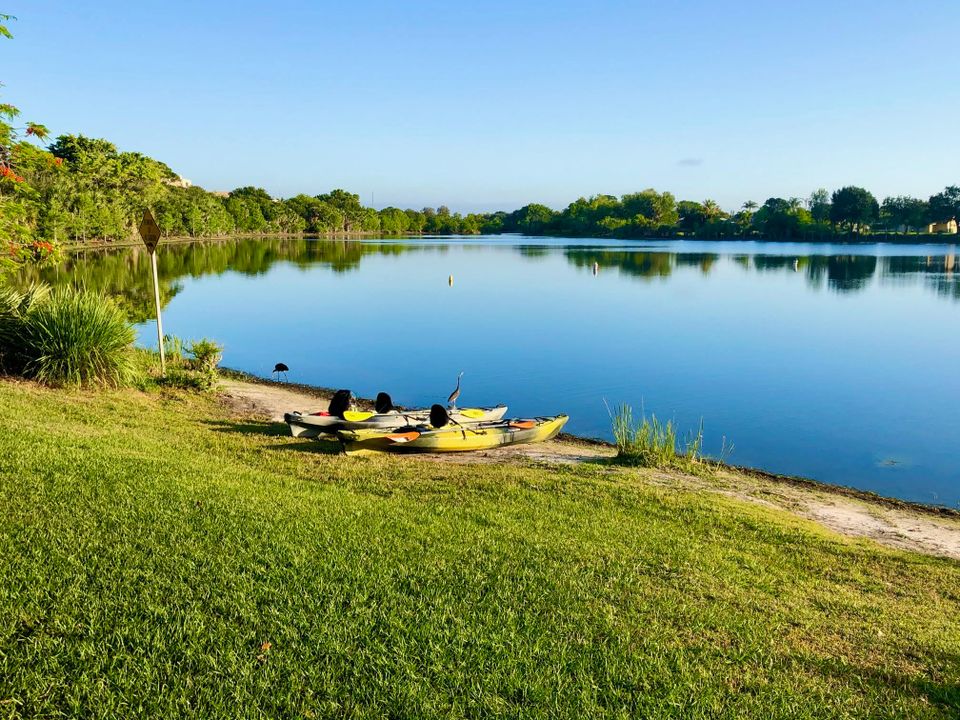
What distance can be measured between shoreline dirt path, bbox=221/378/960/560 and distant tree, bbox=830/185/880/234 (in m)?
143

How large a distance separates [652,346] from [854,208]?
420 ft

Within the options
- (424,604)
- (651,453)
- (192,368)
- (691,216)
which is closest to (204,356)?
(192,368)

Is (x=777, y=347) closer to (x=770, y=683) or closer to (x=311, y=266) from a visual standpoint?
(x=770, y=683)

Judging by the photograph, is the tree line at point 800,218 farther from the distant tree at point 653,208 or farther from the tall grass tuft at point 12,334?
the tall grass tuft at point 12,334

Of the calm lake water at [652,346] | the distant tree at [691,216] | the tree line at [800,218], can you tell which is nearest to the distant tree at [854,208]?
the tree line at [800,218]

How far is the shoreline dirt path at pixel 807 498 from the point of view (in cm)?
1005

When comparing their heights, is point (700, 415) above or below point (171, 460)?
below

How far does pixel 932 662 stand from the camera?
204 inches

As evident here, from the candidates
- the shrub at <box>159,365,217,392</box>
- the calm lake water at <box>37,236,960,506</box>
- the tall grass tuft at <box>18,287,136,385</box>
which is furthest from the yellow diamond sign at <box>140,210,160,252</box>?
the calm lake water at <box>37,236,960,506</box>

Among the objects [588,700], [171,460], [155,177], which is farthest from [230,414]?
→ [155,177]

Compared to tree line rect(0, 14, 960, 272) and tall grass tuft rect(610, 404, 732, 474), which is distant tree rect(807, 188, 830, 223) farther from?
tall grass tuft rect(610, 404, 732, 474)

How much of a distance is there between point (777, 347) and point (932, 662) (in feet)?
87.6

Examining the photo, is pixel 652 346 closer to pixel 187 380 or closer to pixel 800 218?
pixel 187 380

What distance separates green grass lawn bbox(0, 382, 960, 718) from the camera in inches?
163
